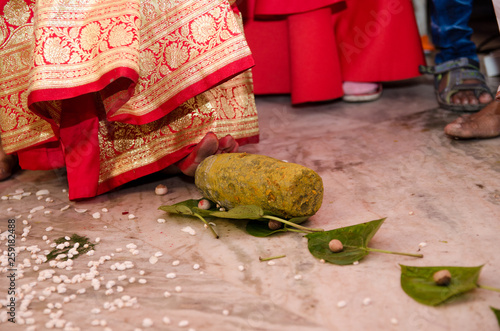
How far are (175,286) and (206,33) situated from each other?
67cm

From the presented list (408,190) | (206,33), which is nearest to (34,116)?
(206,33)

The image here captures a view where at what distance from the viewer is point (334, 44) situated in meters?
2.10

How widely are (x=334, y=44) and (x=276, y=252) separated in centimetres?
127

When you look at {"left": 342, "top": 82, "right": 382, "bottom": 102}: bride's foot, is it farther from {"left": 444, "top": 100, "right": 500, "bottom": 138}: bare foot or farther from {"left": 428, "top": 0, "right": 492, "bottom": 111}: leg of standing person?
{"left": 444, "top": 100, "right": 500, "bottom": 138}: bare foot

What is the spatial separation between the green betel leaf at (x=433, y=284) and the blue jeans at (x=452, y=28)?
139 centimetres

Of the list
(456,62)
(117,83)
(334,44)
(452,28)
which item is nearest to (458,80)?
(456,62)

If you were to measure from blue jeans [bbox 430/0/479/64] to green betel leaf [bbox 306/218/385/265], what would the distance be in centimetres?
130

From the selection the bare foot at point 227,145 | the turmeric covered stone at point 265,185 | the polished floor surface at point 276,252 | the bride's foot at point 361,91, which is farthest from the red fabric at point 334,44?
the turmeric covered stone at point 265,185

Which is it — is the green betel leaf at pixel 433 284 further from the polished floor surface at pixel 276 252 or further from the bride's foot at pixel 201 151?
the bride's foot at pixel 201 151

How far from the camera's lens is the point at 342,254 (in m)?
1.02

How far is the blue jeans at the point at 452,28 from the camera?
198cm

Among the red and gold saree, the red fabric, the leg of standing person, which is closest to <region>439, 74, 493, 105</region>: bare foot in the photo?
the leg of standing person

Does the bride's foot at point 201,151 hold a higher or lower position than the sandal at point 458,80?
higher

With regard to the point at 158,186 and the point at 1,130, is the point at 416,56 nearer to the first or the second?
the point at 158,186
